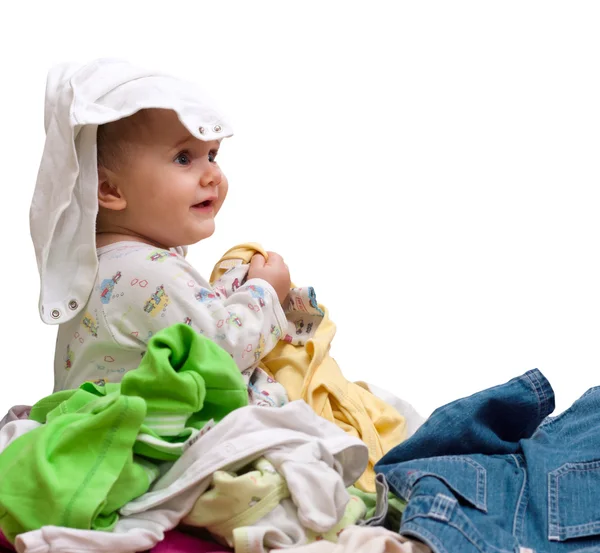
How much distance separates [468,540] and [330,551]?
25 centimetres

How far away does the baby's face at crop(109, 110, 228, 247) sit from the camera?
262cm

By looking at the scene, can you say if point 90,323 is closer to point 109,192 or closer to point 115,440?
point 109,192

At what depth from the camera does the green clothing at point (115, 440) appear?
2107 mm

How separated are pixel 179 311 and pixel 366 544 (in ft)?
2.35

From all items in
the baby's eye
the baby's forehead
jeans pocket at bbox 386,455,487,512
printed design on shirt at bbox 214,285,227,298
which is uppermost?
the baby's forehead

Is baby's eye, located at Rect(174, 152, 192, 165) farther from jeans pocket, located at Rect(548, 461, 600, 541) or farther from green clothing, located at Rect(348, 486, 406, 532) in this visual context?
jeans pocket, located at Rect(548, 461, 600, 541)

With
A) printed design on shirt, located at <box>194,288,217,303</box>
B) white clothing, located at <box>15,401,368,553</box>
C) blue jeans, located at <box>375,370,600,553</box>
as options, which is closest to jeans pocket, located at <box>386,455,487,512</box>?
blue jeans, located at <box>375,370,600,553</box>

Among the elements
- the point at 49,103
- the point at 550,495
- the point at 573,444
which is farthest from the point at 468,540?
the point at 49,103

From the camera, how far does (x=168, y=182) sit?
2.63 metres

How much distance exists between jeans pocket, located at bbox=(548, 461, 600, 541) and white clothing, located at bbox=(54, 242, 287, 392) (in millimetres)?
717

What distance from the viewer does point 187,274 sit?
261cm

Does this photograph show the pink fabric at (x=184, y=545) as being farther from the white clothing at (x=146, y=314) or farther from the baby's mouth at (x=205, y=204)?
the baby's mouth at (x=205, y=204)

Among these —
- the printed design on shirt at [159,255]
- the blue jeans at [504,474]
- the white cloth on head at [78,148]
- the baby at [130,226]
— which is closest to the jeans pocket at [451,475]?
the blue jeans at [504,474]

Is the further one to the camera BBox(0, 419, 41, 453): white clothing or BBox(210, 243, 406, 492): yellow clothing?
BBox(210, 243, 406, 492): yellow clothing
